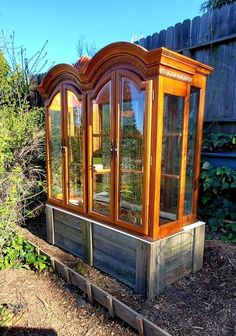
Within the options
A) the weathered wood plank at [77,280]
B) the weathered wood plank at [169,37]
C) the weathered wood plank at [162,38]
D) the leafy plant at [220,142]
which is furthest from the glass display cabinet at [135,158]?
the weathered wood plank at [162,38]

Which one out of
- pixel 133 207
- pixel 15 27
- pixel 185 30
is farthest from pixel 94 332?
pixel 15 27

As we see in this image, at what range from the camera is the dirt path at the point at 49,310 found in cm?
195

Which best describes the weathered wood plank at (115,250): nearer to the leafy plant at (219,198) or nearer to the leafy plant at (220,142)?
the leafy plant at (219,198)

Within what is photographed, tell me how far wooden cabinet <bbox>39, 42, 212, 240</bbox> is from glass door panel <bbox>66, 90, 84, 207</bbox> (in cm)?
1

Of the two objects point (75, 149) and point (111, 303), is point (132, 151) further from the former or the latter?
point (111, 303)

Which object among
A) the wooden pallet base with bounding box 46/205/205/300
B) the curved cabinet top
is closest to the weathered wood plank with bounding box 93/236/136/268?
the wooden pallet base with bounding box 46/205/205/300

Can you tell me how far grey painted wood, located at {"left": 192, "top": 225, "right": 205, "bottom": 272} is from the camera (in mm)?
2490

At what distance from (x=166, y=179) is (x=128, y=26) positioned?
7664 mm

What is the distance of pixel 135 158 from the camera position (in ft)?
7.34

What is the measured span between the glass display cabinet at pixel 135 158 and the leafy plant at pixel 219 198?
415 mm

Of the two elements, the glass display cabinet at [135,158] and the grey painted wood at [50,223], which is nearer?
the glass display cabinet at [135,158]

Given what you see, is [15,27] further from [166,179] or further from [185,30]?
[166,179]

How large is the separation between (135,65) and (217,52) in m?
1.53

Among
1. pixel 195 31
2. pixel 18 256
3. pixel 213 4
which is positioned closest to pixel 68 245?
pixel 18 256
